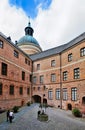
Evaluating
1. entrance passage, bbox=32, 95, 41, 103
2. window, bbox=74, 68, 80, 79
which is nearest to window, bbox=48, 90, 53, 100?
entrance passage, bbox=32, 95, 41, 103

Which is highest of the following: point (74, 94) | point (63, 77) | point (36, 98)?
point (63, 77)

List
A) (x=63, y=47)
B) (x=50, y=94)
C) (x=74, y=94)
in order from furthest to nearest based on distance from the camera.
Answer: (x=63, y=47), (x=50, y=94), (x=74, y=94)

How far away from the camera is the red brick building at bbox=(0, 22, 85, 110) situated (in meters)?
24.0

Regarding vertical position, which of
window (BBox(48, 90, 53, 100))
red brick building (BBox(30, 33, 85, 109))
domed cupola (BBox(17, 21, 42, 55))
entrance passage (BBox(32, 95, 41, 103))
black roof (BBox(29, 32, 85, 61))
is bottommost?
entrance passage (BBox(32, 95, 41, 103))

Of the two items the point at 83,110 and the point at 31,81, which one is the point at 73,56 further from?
the point at 31,81

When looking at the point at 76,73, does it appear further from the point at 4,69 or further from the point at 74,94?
the point at 4,69

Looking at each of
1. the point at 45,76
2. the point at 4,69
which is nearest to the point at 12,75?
the point at 4,69

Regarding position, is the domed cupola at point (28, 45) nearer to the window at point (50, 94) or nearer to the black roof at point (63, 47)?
the black roof at point (63, 47)

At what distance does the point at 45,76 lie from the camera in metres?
33.7

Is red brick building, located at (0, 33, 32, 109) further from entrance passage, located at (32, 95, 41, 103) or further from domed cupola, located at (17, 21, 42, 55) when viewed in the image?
domed cupola, located at (17, 21, 42, 55)

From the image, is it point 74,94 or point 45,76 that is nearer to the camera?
point 74,94

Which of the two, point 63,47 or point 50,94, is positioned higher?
point 63,47

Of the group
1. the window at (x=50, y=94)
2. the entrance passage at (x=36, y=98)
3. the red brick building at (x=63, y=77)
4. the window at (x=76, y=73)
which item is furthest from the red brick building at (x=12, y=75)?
the window at (x=76, y=73)

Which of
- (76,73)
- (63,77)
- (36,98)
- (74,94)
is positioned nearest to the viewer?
(74,94)
